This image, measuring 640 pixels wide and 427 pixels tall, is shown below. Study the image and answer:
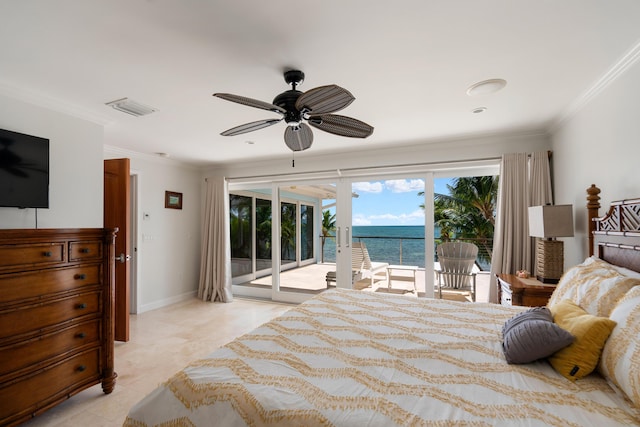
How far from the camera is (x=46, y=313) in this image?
207 cm

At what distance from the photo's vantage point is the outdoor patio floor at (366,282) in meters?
4.36

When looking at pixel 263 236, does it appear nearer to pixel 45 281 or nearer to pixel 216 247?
pixel 216 247

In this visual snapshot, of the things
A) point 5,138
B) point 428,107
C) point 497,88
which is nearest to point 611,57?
point 497,88

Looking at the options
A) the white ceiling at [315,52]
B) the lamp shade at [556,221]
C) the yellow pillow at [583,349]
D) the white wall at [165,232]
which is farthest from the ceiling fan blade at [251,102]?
the white wall at [165,232]

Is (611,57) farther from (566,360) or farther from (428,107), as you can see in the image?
(566,360)

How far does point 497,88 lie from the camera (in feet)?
7.95

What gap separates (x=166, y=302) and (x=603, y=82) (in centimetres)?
Result: 593

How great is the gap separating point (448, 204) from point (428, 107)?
2.74 m

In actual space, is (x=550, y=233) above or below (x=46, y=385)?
above

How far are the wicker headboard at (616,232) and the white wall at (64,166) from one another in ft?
14.3

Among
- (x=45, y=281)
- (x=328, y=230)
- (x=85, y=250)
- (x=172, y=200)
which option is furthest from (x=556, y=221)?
(x=172, y=200)

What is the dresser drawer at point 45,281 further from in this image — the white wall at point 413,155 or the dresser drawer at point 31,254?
the white wall at point 413,155

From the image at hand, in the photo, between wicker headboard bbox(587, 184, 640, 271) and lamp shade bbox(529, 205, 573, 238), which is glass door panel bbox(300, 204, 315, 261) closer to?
lamp shade bbox(529, 205, 573, 238)

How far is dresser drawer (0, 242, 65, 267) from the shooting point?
188 cm
